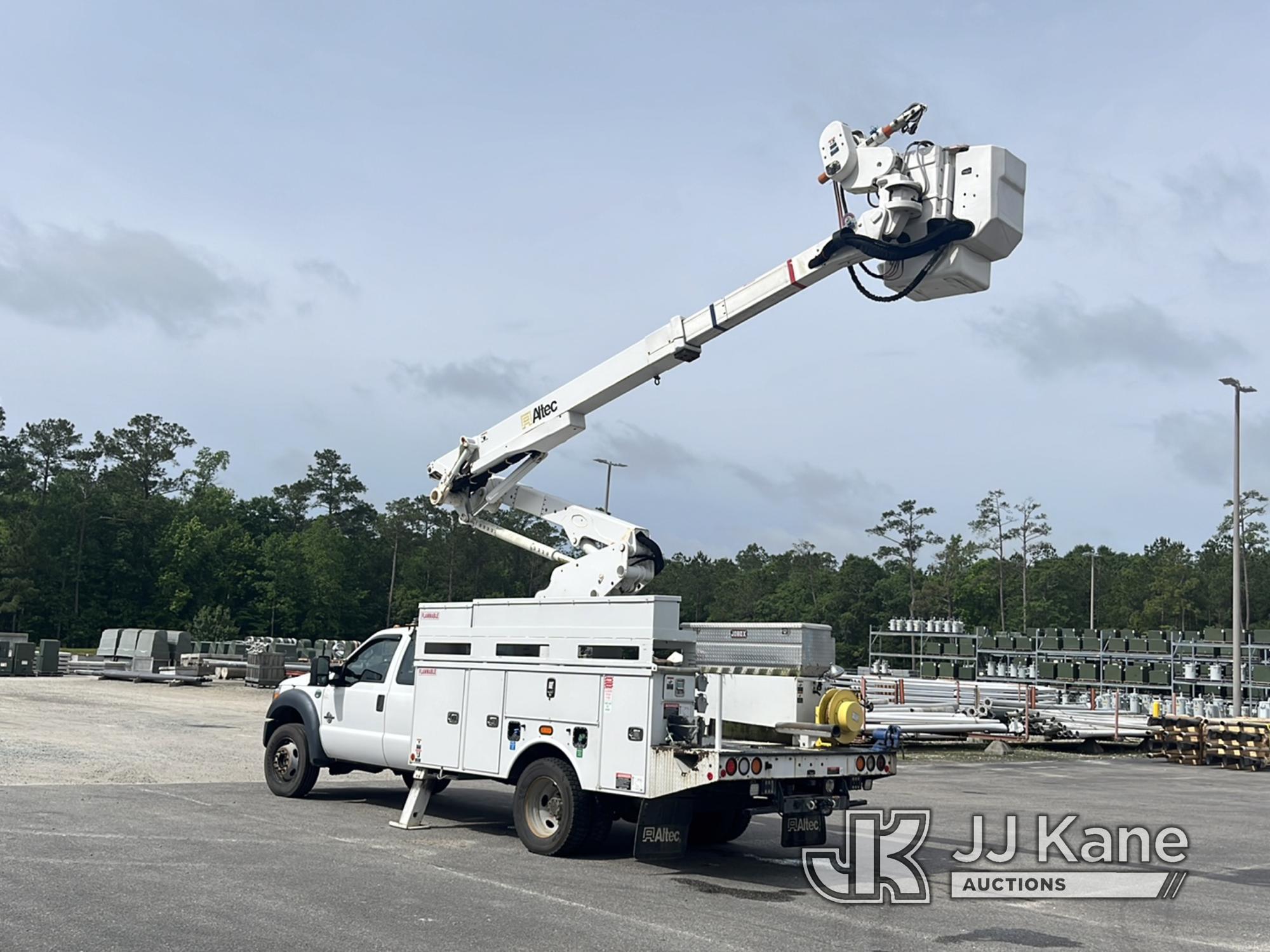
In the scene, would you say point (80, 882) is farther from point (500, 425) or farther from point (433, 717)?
point (500, 425)

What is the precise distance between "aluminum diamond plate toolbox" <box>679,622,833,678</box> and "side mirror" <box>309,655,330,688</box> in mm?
4503

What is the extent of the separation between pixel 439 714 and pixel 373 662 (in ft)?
5.55

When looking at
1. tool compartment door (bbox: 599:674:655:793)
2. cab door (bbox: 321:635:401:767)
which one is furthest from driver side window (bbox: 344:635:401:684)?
tool compartment door (bbox: 599:674:655:793)

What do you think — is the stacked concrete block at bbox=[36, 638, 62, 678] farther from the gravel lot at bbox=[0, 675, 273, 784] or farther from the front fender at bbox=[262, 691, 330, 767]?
the front fender at bbox=[262, 691, 330, 767]

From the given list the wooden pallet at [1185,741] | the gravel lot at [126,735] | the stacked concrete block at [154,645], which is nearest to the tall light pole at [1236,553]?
the wooden pallet at [1185,741]

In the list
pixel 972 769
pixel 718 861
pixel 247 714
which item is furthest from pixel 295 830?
pixel 247 714

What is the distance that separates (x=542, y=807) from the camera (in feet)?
35.4

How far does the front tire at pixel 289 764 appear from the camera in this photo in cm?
1380

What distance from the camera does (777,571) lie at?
122 m

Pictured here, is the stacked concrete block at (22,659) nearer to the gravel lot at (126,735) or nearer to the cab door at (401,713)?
the gravel lot at (126,735)

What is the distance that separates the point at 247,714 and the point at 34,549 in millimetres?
70836

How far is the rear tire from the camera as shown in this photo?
1029 cm

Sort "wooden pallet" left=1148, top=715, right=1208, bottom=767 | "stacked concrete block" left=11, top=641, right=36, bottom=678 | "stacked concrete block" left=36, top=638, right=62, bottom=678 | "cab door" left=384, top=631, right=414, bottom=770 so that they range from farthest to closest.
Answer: "stacked concrete block" left=36, top=638, right=62, bottom=678 < "stacked concrete block" left=11, top=641, right=36, bottom=678 < "wooden pallet" left=1148, top=715, right=1208, bottom=767 < "cab door" left=384, top=631, right=414, bottom=770

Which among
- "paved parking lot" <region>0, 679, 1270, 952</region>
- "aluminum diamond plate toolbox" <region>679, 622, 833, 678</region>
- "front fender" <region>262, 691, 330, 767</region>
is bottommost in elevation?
"paved parking lot" <region>0, 679, 1270, 952</region>
